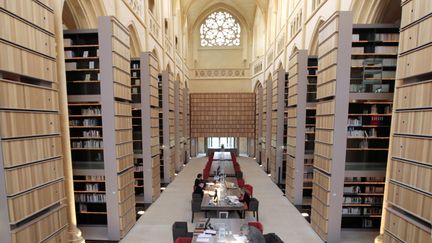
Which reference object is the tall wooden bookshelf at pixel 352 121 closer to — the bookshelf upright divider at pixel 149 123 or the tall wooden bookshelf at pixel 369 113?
the tall wooden bookshelf at pixel 369 113

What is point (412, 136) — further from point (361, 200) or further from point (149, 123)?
point (149, 123)

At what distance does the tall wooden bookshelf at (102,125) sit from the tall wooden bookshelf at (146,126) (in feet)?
4.37

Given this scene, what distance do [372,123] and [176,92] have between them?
9.20 m

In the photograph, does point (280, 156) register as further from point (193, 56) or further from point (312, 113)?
point (193, 56)

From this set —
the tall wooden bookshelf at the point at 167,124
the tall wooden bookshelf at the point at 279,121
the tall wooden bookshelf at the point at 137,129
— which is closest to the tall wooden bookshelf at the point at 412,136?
the tall wooden bookshelf at the point at 279,121

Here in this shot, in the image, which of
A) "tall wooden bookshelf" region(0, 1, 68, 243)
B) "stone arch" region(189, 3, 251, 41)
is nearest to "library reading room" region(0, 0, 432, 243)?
"tall wooden bookshelf" region(0, 1, 68, 243)

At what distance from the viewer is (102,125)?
541 cm

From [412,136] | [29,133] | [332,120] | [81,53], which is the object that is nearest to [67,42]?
[81,53]

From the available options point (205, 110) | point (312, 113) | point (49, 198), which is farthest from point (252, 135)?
point (49, 198)

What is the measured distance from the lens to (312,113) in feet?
29.0

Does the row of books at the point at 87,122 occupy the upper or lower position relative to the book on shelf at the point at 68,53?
lower

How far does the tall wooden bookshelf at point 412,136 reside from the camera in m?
3.38

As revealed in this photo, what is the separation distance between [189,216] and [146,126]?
329cm

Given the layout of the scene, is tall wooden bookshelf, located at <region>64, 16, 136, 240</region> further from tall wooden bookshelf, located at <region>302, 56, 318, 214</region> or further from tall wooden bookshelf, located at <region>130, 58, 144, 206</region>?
tall wooden bookshelf, located at <region>302, 56, 318, 214</region>
